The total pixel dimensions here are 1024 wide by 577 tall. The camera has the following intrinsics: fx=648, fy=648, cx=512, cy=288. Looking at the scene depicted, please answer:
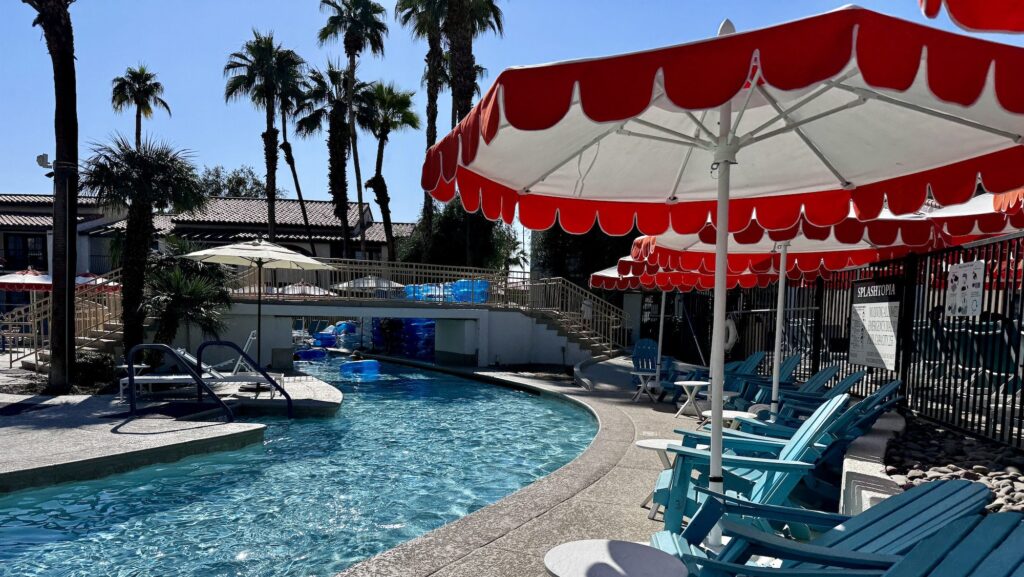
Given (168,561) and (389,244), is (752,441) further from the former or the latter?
(389,244)

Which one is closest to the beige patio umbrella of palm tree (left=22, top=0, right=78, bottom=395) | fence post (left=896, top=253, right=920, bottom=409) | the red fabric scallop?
palm tree (left=22, top=0, right=78, bottom=395)

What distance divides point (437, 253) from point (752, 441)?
24608 mm

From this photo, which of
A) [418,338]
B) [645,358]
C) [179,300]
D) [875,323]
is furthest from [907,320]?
[418,338]

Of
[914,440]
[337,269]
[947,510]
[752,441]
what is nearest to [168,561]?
[752,441]

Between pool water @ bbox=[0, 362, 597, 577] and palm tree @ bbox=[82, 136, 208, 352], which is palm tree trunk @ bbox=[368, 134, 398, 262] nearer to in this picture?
palm tree @ bbox=[82, 136, 208, 352]

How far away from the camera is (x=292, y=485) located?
21.2 feet

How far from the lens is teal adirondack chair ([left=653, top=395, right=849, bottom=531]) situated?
12.6 ft

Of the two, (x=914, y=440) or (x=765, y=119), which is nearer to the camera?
(x=765, y=119)

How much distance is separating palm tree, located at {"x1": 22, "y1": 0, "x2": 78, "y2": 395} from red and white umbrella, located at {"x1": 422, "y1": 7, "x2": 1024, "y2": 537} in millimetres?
9758

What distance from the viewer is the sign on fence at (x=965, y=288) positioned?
238 inches

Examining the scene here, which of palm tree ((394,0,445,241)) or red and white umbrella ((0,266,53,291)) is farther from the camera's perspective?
palm tree ((394,0,445,241))

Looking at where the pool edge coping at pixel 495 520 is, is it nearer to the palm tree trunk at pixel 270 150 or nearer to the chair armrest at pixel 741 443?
the chair armrest at pixel 741 443

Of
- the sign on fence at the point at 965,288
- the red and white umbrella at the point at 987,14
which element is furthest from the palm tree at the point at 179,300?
the red and white umbrella at the point at 987,14

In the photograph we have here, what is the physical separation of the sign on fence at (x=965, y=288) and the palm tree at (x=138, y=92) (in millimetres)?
41153
